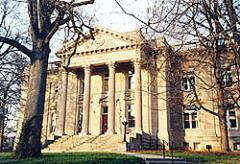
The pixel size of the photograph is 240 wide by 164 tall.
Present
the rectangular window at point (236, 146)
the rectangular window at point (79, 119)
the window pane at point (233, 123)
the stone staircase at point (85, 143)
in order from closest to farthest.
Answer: the stone staircase at point (85, 143) → the rectangular window at point (236, 146) → the window pane at point (233, 123) → the rectangular window at point (79, 119)

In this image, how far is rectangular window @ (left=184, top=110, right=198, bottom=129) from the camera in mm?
32062

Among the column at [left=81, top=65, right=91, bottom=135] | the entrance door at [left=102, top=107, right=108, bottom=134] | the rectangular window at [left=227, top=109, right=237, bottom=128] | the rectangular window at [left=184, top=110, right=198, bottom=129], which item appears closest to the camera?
the rectangular window at [left=227, top=109, right=237, bottom=128]

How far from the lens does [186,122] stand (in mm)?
32531

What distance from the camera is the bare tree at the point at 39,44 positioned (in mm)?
13516

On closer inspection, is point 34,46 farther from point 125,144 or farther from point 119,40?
point 119,40

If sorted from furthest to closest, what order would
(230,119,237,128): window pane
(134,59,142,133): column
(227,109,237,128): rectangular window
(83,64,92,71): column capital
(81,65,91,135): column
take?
(83,64,92,71): column capital → (81,65,91,135): column → (227,109,237,128): rectangular window → (230,119,237,128): window pane → (134,59,142,133): column

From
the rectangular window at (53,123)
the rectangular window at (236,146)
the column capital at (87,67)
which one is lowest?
the rectangular window at (236,146)

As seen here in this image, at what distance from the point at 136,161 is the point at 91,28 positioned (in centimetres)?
718

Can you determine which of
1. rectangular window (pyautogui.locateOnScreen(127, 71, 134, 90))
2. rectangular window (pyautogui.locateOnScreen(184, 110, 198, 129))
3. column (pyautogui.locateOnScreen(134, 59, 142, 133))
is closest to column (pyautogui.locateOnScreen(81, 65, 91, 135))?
rectangular window (pyautogui.locateOnScreen(127, 71, 134, 90))

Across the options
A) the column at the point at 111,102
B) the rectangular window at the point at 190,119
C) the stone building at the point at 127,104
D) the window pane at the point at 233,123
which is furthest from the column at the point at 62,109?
the window pane at the point at 233,123

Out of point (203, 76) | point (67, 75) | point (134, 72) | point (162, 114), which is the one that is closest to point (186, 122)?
point (162, 114)

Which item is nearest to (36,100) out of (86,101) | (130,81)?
(86,101)

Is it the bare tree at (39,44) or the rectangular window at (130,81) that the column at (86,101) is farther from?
the bare tree at (39,44)

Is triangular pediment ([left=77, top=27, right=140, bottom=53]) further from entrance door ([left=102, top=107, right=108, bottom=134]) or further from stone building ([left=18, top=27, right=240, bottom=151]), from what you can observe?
entrance door ([left=102, top=107, right=108, bottom=134])
